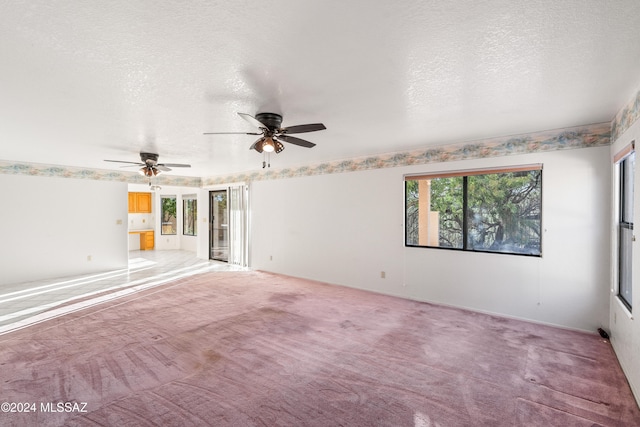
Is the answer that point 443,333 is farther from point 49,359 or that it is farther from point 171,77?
point 49,359

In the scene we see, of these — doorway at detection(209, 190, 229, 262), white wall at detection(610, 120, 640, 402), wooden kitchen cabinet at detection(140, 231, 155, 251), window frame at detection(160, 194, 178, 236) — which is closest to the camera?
white wall at detection(610, 120, 640, 402)

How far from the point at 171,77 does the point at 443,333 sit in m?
3.68

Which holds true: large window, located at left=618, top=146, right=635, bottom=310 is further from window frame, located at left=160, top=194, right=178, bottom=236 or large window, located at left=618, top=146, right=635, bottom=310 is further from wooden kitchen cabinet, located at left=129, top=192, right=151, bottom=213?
wooden kitchen cabinet, located at left=129, top=192, right=151, bottom=213

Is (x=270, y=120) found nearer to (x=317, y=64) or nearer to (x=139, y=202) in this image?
(x=317, y=64)

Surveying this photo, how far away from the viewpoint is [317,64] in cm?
211

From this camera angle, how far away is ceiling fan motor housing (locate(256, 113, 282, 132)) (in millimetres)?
3043

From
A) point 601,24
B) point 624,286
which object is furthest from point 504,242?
point 601,24

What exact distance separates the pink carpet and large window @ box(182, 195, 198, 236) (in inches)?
262

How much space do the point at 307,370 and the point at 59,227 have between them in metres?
6.58

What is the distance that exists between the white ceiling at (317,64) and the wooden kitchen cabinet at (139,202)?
733 centimetres

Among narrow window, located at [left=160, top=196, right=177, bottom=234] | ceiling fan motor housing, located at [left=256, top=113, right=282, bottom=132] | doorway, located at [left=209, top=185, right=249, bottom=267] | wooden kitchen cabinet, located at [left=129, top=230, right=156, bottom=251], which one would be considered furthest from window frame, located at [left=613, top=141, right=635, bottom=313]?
wooden kitchen cabinet, located at [left=129, top=230, right=156, bottom=251]

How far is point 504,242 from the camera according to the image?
4.18 meters

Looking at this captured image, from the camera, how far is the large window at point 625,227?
9.75 ft

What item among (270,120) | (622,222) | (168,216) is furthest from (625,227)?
(168,216)
